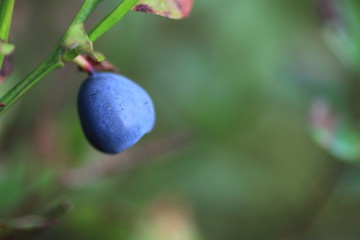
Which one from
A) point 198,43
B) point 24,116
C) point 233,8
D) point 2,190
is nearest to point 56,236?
point 2,190

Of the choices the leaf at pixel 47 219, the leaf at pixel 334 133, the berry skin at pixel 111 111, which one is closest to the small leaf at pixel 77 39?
the berry skin at pixel 111 111

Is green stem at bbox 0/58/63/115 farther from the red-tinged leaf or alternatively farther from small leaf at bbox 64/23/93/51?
A: the red-tinged leaf

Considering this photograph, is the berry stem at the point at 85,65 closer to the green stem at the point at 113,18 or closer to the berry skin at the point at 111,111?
the berry skin at the point at 111,111

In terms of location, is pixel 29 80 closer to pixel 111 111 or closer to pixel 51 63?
pixel 51 63

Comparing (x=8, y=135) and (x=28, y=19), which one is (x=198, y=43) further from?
(x=8, y=135)

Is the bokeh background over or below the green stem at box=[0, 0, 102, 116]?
below

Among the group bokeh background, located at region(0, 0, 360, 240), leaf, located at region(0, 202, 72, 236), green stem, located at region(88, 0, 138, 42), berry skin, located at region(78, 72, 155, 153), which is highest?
green stem, located at region(88, 0, 138, 42)

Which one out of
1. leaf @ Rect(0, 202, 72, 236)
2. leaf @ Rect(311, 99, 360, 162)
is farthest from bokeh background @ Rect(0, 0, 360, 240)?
leaf @ Rect(0, 202, 72, 236)
